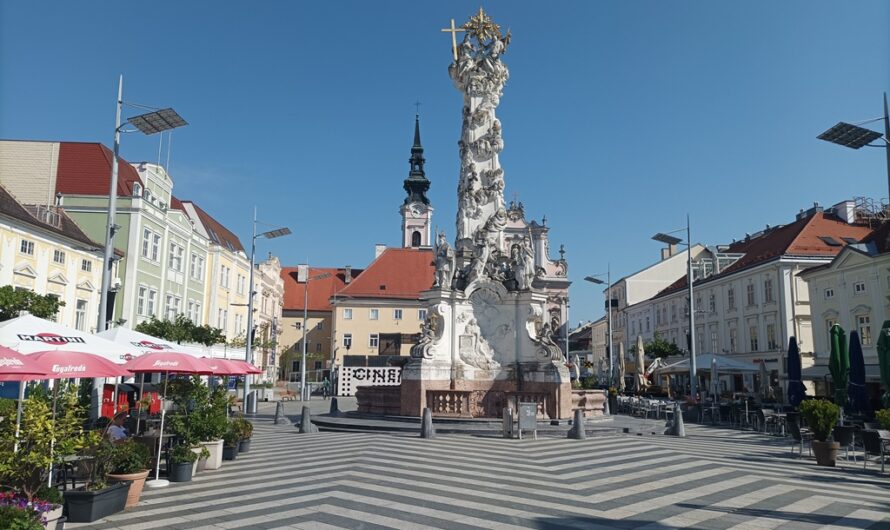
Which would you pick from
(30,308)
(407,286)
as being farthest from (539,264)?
(30,308)

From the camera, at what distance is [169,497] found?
9.92 meters

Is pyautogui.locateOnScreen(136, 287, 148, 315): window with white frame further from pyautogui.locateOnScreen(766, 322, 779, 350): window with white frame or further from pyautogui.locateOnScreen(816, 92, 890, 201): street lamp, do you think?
pyautogui.locateOnScreen(766, 322, 779, 350): window with white frame

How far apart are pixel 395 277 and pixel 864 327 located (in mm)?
43895

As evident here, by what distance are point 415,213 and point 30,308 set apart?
72086mm

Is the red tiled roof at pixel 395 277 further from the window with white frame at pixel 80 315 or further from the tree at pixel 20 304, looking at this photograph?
the tree at pixel 20 304

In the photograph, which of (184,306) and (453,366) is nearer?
(453,366)

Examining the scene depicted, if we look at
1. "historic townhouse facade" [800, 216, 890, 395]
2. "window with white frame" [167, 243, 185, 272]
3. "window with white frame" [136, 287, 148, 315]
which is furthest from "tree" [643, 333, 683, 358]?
"window with white frame" [136, 287, 148, 315]

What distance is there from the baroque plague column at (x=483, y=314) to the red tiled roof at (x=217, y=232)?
32388 mm

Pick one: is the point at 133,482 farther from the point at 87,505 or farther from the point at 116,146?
the point at 116,146

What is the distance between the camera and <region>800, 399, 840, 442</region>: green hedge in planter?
13742 mm

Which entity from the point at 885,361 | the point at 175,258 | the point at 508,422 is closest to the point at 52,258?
the point at 175,258

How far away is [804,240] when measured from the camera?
44375 millimetres

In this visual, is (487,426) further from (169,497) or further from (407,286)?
(407,286)

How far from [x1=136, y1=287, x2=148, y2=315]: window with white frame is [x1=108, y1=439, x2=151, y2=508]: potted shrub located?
29.5 m
